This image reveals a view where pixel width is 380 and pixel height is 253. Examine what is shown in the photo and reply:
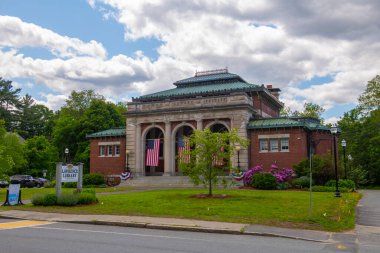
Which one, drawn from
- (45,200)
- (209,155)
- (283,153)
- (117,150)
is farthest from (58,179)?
(117,150)

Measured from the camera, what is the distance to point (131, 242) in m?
11.6

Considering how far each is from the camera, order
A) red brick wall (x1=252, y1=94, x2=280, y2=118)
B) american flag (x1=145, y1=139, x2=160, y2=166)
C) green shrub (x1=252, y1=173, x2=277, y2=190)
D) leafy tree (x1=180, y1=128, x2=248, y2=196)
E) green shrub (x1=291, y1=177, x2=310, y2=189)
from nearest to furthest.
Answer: leafy tree (x1=180, y1=128, x2=248, y2=196) < green shrub (x1=291, y1=177, x2=310, y2=189) < green shrub (x1=252, y1=173, x2=277, y2=190) < american flag (x1=145, y1=139, x2=160, y2=166) < red brick wall (x1=252, y1=94, x2=280, y2=118)

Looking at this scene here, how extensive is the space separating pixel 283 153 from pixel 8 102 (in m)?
78.1

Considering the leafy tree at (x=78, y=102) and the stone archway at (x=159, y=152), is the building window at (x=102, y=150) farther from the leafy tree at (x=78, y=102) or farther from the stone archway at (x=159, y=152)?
the leafy tree at (x=78, y=102)

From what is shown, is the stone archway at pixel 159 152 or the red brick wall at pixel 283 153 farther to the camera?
the stone archway at pixel 159 152

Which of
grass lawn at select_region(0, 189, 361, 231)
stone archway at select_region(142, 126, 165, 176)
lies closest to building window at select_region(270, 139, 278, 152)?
stone archway at select_region(142, 126, 165, 176)

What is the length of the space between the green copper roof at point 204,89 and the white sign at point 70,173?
91.6ft

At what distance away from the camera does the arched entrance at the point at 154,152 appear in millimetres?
48406

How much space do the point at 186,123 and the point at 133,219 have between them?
102 ft

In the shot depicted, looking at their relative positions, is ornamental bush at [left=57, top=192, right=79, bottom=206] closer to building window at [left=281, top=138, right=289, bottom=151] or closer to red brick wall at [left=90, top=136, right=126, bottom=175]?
building window at [left=281, top=138, right=289, bottom=151]

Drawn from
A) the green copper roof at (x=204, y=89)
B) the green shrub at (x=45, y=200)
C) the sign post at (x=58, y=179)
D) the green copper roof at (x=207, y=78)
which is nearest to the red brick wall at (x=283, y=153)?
the green copper roof at (x=204, y=89)

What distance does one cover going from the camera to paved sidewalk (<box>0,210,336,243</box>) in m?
13.6

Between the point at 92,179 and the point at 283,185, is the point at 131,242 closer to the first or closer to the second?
the point at 283,185

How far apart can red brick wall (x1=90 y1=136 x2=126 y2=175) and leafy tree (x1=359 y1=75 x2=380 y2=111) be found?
3368 centimetres
